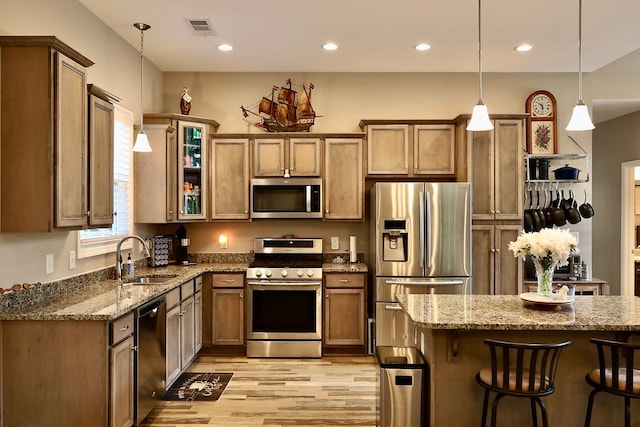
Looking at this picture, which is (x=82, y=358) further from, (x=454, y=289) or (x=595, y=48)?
(x=595, y=48)

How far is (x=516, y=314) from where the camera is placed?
274cm

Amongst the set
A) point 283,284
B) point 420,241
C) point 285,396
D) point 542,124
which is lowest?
point 285,396

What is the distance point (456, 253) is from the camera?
4.70m

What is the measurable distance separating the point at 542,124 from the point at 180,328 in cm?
431

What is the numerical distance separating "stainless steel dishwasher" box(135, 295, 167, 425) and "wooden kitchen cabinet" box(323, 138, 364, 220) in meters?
2.18

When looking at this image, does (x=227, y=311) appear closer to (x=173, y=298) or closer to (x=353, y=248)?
(x=173, y=298)

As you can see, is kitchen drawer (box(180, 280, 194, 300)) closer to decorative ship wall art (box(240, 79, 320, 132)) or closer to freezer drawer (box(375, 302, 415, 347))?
freezer drawer (box(375, 302, 415, 347))

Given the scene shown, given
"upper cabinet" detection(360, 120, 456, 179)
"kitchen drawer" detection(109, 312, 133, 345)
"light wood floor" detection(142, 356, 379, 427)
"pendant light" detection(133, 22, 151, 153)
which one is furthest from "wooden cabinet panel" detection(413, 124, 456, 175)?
"kitchen drawer" detection(109, 312, 133, 345)

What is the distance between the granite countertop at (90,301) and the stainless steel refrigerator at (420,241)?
1849 millimetres

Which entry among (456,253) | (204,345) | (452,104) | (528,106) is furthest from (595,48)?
(204,345)

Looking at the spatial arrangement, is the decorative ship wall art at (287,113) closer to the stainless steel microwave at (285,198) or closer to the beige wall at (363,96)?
the beige wall at (363,96)

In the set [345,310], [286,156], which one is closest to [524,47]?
[286,156]

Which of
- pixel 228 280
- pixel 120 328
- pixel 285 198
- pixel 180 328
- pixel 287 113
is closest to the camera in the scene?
pixel 120 328

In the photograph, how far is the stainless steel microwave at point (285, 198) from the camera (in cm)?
511
